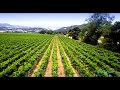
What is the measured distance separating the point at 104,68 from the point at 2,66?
5.40 metres

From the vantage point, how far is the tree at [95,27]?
2323 centimetres

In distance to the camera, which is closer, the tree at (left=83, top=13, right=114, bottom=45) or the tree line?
the tree line

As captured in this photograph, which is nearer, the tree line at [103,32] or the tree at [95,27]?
the tree line at [103,32]

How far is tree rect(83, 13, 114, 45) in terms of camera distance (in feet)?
76.2

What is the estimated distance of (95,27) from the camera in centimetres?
2608

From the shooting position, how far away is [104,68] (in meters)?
10.5
